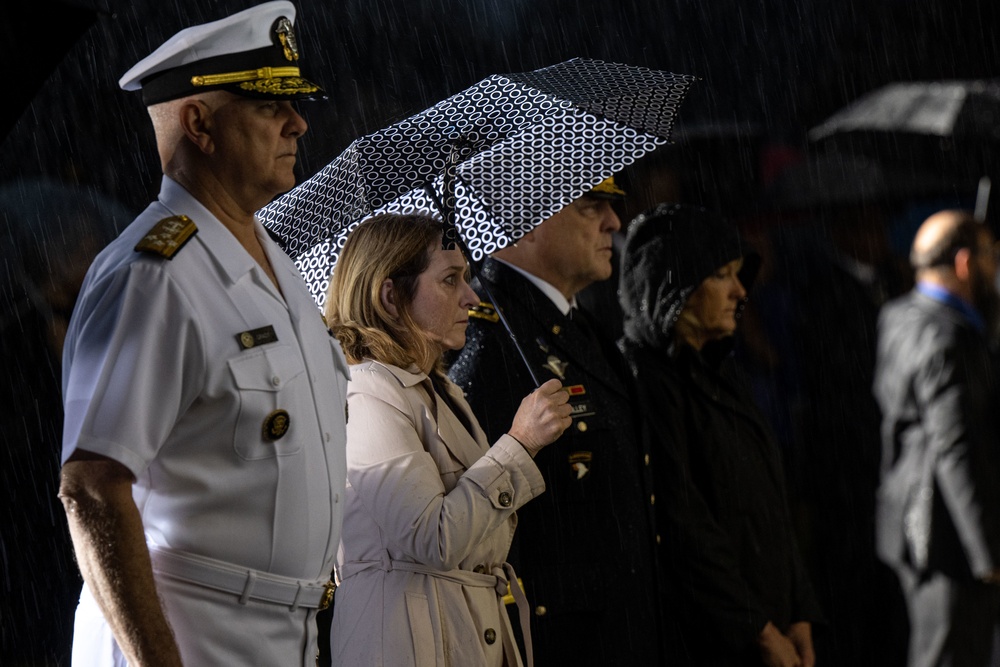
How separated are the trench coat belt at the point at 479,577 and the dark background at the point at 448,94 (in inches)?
49.9

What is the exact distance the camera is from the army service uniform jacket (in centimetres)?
375

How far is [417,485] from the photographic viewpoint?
10.0 ft

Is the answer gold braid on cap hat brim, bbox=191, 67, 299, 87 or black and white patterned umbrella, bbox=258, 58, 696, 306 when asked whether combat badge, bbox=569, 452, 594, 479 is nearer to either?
black and white patterned umbrella, bbox=258, 58, 696, 306

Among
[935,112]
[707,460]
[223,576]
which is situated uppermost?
[935,112]

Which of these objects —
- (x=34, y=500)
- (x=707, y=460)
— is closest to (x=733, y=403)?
(x=707, y=460)

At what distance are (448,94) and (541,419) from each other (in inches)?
168

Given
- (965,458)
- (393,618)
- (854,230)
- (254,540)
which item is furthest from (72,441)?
(854,230)

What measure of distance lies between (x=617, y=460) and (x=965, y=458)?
6.97 ft

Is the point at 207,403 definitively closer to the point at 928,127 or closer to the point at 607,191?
the point at 607,191

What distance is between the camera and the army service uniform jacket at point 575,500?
12.3 ft

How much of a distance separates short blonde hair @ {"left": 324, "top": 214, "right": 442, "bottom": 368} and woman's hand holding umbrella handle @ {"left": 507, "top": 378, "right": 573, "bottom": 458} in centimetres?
32

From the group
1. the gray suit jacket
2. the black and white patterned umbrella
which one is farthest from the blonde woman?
the gray suit jacket

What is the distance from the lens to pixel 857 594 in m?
6.12

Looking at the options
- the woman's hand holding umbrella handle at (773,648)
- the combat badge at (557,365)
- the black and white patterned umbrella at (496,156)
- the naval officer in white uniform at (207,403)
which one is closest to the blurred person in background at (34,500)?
the black and white patterned umbrella at (496,156)
